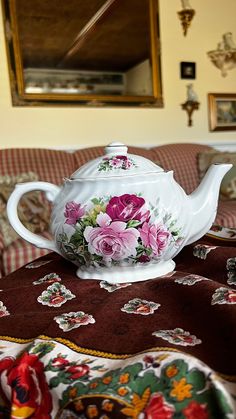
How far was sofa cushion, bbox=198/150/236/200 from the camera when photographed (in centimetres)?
244

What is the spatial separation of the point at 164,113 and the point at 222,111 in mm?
551

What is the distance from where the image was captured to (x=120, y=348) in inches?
15.9

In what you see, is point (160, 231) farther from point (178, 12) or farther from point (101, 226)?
point (178, 12)

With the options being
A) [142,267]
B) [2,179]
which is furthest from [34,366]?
[2,179]

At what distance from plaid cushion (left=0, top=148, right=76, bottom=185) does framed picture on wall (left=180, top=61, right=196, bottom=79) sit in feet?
4.13

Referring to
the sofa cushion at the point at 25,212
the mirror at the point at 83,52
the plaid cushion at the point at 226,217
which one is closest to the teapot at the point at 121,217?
the sofa cushion at the point at 25,212

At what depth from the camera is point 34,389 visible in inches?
14.8

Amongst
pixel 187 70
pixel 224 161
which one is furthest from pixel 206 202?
pixel 187 70

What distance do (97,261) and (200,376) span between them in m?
0.29

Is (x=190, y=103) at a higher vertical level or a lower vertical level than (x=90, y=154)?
higher

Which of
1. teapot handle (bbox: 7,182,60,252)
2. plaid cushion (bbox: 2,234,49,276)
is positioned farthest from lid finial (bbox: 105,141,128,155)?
plaid cushion (bbox: 2,234,49,276)

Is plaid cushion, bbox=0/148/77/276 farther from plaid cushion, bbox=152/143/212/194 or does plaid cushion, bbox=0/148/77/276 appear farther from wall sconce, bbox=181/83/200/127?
wall sconce, bbox=181/83/200/127

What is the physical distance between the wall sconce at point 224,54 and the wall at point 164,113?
38mm

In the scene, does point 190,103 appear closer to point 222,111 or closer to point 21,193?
point 222,111
